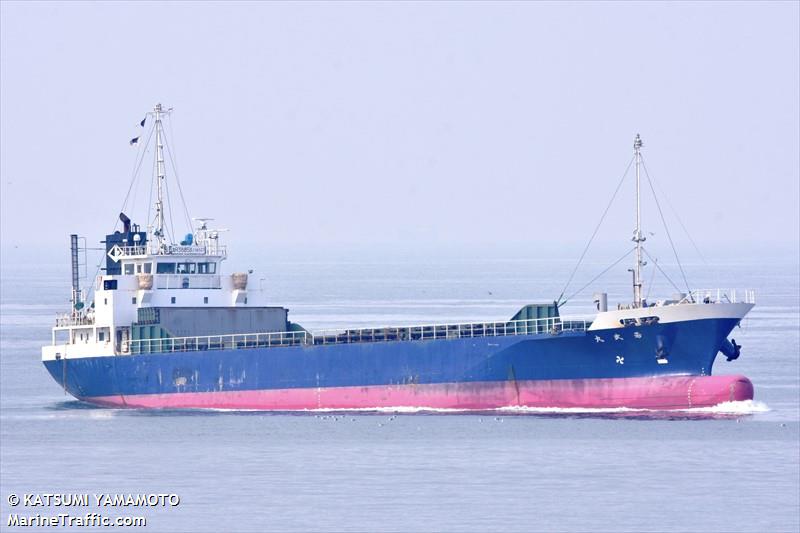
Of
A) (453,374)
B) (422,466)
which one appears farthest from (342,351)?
(422,466)

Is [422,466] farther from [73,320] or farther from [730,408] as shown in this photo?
[73,320]

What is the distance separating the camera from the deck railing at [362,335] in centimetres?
5653

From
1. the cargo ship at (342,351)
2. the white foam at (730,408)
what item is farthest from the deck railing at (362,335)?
the white foam at (730,408)

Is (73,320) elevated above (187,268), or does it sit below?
below

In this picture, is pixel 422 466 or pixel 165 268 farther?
pixel 165 268

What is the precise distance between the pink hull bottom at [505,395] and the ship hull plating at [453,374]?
0.03 m

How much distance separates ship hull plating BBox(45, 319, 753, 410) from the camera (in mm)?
54750

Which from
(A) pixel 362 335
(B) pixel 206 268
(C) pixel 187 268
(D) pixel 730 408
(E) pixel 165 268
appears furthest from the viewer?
(B) pixel 206 268

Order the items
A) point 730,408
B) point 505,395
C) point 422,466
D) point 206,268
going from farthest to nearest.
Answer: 1. point 206,268
2. point 505,395
3. point 730,408
4. point 422,466

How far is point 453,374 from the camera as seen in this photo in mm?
57312

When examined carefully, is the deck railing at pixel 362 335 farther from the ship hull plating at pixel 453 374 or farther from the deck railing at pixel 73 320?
the deck railing at pixel 73 320

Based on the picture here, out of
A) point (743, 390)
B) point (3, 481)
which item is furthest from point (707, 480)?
point (3, 481)

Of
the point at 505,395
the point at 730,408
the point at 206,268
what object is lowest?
the point at 730,408

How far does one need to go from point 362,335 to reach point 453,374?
3.84m
